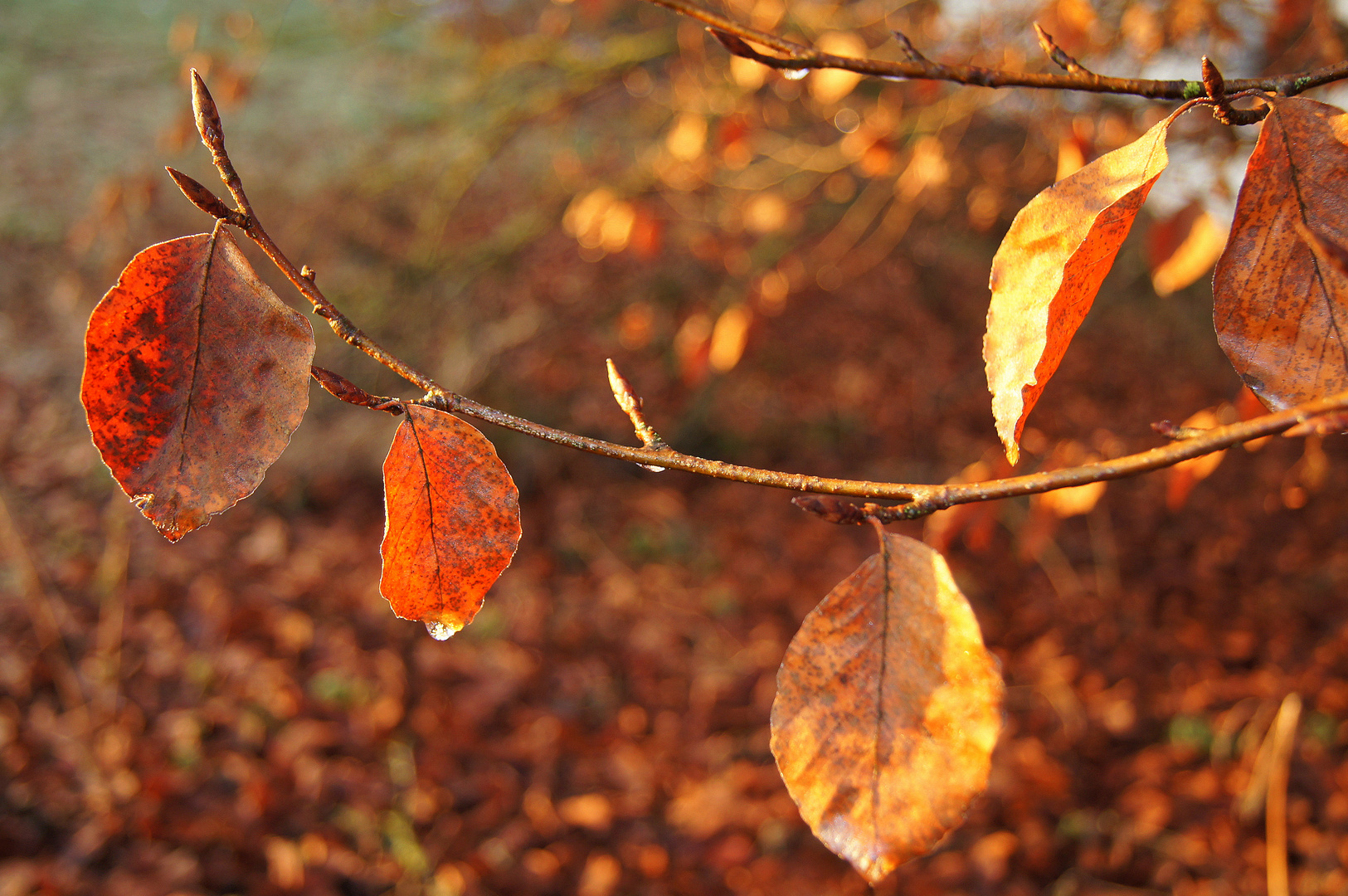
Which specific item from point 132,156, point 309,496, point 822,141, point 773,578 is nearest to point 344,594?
point 309,496

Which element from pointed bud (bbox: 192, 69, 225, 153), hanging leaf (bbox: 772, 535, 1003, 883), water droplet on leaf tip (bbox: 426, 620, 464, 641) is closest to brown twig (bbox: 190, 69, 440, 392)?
pointed bud (bbox: 192, 69, 225, 153)

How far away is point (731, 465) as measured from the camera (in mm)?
341

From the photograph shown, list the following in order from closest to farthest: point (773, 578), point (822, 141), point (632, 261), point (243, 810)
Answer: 1. point (243, 810)
2. point (773, 578)
3. point (632, 261)
4. point (822, 141)

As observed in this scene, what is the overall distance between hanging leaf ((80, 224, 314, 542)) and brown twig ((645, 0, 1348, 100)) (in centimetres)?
27

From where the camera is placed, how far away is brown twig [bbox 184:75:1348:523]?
11.9 inches

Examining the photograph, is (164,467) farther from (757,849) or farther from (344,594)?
(344,594)

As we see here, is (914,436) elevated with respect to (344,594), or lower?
lower

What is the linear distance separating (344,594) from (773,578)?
143 cm

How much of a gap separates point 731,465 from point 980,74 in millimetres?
275

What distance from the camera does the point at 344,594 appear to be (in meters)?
2.36

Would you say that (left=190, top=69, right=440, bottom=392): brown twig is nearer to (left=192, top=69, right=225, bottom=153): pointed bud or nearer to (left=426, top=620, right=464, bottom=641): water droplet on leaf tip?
(left=192, top=69, right=225, bottom=153): pointed bud

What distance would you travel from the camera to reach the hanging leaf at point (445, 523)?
0.37 m

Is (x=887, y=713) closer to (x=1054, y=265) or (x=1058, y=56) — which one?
(x=1054, y=265)

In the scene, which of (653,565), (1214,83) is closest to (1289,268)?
(1214,83)
